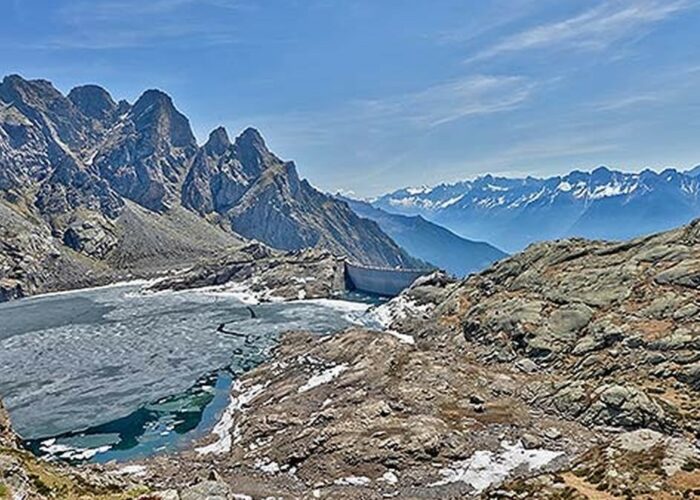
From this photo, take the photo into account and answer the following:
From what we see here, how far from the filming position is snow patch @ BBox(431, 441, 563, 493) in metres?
45.3

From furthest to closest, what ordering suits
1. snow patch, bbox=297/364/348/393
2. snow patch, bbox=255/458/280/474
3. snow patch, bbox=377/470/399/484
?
snow patch, bbox=297/364/348/393
snow patch, bbox=255/458/280/474
snow patch, bbox=377/470/399/484

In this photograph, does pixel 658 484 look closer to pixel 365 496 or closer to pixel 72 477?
pixel 365 496

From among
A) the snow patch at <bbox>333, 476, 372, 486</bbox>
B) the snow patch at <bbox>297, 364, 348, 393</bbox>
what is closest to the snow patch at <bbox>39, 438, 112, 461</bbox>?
the snow patch at <bbox>297, 364, 348, 393</bbox>

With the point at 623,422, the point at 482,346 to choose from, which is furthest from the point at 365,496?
the point at 482,346

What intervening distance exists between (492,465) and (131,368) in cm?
7007

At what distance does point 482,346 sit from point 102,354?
6997 centimetres

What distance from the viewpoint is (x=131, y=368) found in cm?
9994

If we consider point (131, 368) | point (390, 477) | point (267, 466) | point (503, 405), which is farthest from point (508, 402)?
point (131, 368)

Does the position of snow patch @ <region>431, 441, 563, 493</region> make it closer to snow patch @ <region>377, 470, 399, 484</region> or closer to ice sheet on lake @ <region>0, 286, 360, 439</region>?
snow patch @ <region>377, 470, 399, 484</region>

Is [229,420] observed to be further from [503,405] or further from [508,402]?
[508,402]

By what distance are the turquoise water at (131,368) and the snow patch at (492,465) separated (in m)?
30.6

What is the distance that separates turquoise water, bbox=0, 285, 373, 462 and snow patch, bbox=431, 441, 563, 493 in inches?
1204

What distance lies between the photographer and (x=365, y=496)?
1751 inches

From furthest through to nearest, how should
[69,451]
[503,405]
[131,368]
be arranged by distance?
[131,368] < [69,451] < [503,405]
